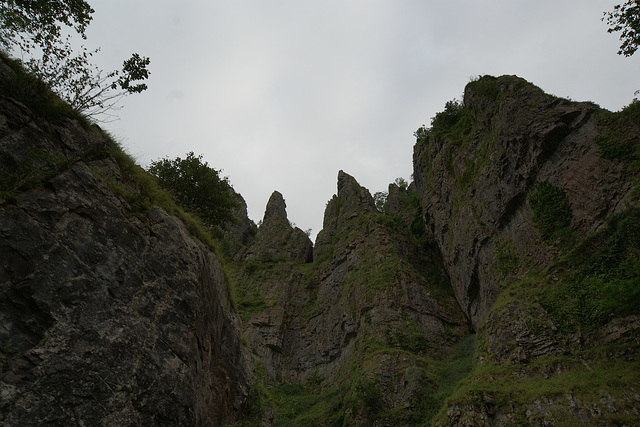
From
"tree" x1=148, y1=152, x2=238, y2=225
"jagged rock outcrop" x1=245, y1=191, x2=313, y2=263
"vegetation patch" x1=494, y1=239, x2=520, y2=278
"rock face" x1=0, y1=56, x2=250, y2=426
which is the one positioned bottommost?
"rock face" x1=0, y1=56, x2=250, y2=426

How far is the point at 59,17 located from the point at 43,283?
9.64 m

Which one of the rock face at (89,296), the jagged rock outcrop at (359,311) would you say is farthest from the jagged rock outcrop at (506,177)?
the rock face at (89,296)

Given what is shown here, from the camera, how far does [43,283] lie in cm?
827

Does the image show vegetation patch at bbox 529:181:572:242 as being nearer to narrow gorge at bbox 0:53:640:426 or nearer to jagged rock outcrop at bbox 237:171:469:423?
narrow gorge at bbox 0:53:640:426

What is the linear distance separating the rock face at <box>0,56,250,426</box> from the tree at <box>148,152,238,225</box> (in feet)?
28.5

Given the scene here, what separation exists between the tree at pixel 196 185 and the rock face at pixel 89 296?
869cm

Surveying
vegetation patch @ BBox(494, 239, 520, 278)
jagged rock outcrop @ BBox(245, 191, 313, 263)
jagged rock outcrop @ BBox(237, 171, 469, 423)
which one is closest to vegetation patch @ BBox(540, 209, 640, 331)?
vegetation patch @ BBox(494, 239, 520, 278)

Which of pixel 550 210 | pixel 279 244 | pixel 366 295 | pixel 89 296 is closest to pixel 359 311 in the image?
pixel 366 295

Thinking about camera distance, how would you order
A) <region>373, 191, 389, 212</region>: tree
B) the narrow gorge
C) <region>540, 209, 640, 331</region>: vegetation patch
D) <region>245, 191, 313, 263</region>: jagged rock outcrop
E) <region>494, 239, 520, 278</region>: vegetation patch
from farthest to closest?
<region>373, 191, 389, 212</region>: tree → <region>245, 191, 313, 263</region>: jagged rock outcrop → <region>494, 239, 520, 278</region>: vegetation patch → <region>540, 209, 640, 331</region>: vegetation patch → the narrow gorge

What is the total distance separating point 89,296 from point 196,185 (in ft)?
45.4

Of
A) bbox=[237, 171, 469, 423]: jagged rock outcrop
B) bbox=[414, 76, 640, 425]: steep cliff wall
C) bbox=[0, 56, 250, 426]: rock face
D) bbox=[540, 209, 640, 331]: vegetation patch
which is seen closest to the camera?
bbox=[0, 56, 250, 426]: rock face

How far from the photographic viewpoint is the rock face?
7648 mm

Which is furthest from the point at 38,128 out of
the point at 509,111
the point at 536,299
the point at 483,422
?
the point at 509,111

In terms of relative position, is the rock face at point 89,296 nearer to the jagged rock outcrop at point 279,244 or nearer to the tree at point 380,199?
the jagged rock outcrop at point 279,244
